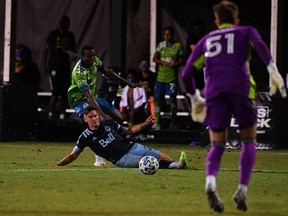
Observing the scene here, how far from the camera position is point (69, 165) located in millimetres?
15773

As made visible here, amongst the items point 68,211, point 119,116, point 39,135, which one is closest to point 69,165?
point 119,116

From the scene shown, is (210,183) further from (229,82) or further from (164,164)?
(164,164)

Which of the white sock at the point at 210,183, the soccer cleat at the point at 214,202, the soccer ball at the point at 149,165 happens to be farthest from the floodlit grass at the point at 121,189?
the white sock at the point at 210,183

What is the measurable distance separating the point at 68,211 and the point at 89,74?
6.24 metres

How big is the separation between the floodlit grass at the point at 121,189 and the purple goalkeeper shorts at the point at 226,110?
2.92 ft

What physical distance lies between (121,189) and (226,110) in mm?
2490

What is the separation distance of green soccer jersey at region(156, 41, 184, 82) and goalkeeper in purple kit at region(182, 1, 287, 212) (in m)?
12.3

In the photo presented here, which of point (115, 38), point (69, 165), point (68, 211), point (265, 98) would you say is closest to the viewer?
point (68, 211)

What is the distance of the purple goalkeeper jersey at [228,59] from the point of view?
32.6 feet

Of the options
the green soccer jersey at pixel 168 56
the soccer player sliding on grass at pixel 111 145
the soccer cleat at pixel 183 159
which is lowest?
the soccer cleat at pixel 183 159

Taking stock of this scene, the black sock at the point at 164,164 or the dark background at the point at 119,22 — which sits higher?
the dark background at the point at 119,22

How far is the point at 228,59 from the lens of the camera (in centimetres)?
999

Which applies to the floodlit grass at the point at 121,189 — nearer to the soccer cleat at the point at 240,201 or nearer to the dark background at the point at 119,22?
the soccer cleat at the point at 240,201

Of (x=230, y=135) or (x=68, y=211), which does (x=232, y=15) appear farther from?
(x=230, y=135)
